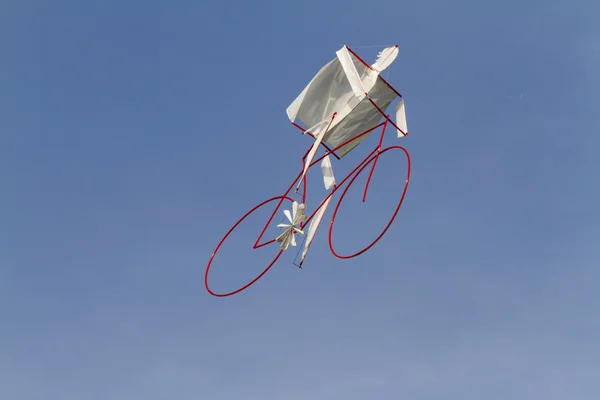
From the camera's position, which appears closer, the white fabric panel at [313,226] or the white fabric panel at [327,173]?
the white fabric panel at [313,226]

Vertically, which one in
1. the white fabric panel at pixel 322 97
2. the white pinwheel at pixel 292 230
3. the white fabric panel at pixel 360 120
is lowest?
the white pinwheel at pixel 292 230

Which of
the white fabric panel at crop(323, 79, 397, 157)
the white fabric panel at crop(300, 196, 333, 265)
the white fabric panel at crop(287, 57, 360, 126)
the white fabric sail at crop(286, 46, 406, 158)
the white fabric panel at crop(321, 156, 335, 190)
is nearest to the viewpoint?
the white fabric panel at crop(300, 196, 333, 265)

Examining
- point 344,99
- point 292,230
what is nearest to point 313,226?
point 292,230

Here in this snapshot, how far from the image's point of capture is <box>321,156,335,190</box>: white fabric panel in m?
28.7

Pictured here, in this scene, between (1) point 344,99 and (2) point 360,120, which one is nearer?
(2) point 360,120

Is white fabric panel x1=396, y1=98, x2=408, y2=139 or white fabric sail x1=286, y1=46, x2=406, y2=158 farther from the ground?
white fabric sail x1=286, y1=46, x2=406, y2=158

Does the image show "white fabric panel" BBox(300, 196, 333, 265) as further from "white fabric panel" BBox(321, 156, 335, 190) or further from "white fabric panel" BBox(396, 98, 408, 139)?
"white fabric panel" BBox(396, 98, 408, 139)

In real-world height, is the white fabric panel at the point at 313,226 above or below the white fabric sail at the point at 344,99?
below

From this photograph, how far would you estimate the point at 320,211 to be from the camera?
27.2 metres

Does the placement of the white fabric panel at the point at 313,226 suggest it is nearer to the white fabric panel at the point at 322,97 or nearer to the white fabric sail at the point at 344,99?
the white fabric sail at the point at 344,99

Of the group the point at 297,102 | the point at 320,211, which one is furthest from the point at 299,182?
the point at 297,102

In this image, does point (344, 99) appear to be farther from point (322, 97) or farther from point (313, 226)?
point (313, 226)

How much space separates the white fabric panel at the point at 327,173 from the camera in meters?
28.7

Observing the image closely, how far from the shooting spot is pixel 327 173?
29.0 metres
